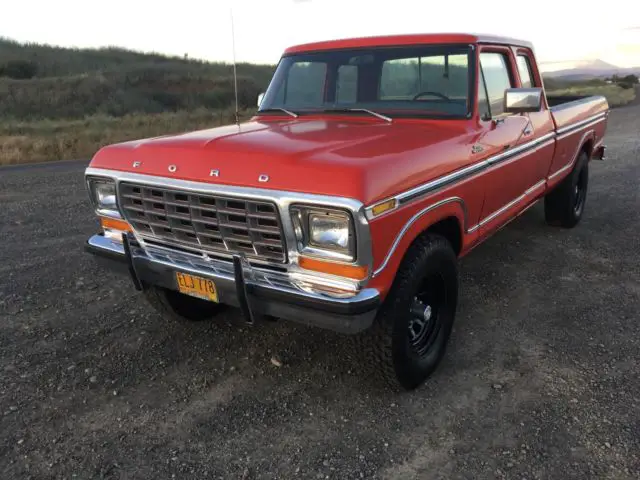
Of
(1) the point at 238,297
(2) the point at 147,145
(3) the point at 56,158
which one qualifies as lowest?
(3) the point at 56,158

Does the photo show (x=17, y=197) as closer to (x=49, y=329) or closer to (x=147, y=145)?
(x=49, y=329)

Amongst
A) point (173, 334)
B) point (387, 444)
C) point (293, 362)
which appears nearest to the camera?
point (387, 444)

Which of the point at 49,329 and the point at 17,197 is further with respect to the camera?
the point at 17,197

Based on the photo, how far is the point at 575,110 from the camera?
549 cm

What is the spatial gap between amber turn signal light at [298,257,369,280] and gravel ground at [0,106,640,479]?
742 millimetres

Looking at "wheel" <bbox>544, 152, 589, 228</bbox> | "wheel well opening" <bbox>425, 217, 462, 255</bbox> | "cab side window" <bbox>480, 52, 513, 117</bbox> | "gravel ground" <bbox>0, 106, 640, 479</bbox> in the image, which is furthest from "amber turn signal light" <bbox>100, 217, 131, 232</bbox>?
"wheel" <bbox>544, 152, 589, 228</bbox>

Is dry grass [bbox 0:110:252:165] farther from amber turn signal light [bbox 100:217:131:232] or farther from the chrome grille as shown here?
the chrome grille

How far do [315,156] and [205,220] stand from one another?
2.24ft

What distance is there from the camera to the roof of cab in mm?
3776

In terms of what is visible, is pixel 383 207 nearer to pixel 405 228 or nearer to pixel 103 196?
pixel 405 228

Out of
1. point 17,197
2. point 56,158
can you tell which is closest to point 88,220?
point 17,197

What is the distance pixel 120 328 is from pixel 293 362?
1359 millimetres

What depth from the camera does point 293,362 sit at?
11.3 feet

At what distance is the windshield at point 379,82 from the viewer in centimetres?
369
